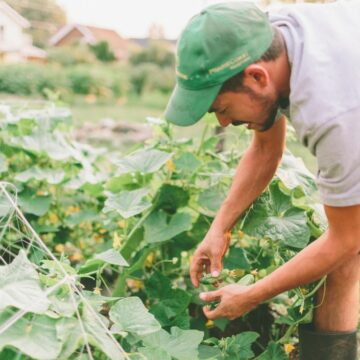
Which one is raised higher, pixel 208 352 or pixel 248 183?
pixel 248 183

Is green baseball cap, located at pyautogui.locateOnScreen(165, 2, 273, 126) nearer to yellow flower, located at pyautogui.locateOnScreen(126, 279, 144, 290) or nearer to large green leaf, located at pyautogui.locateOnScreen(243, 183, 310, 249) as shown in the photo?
large green leaf, located at pyautogui.locateOnScreen(243, 183, 310, 249)

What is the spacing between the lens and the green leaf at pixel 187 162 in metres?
2.60

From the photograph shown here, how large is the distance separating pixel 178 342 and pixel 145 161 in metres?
0.90

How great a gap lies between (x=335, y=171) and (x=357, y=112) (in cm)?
16

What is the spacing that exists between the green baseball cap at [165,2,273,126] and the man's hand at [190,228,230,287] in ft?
→ 1.96

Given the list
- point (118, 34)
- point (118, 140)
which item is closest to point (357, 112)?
point (118, 140)

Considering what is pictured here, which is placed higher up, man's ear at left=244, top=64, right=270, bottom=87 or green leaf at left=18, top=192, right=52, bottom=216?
man's ear at left=244, top=64, right=270, bottom=87

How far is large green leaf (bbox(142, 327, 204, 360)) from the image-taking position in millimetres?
1869

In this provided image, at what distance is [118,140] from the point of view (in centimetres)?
757

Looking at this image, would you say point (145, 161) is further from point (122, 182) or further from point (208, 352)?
point (208, 352)

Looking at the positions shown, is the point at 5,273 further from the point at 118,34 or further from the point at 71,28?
the point at 71,28

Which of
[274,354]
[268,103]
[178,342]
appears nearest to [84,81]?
[274,354]

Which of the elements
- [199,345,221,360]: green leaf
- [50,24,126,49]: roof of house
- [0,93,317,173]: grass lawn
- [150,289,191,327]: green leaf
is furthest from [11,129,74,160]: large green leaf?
[50,24,126,49]: roof of house

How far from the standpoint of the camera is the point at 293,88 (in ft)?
5.34
